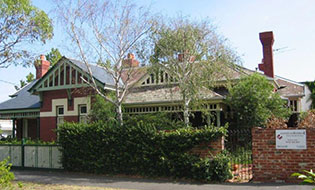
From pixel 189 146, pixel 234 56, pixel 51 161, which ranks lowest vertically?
pixel 51 161

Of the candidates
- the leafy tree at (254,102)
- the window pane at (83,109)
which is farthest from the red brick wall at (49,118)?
the leafy tree at (254,102)

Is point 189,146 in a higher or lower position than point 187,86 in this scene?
lower

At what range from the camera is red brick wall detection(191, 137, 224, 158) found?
1127 centimetres

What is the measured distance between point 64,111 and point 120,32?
863 cm

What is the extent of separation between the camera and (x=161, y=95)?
17.9 metres

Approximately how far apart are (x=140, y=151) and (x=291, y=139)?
5258 millimetres

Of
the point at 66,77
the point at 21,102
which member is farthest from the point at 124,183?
the point at 21,102

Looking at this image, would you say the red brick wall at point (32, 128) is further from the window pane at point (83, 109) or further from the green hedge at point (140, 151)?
the green hedge at point (140, 151)

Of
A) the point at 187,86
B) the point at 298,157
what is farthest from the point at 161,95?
the point at 298,157

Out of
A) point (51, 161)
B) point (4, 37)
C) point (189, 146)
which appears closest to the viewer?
point (189, 146)

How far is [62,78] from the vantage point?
808 inches

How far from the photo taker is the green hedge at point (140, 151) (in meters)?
11.2

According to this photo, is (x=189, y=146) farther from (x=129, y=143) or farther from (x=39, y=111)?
(x=39, y=111)

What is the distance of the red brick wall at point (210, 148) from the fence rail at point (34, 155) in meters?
6.42
